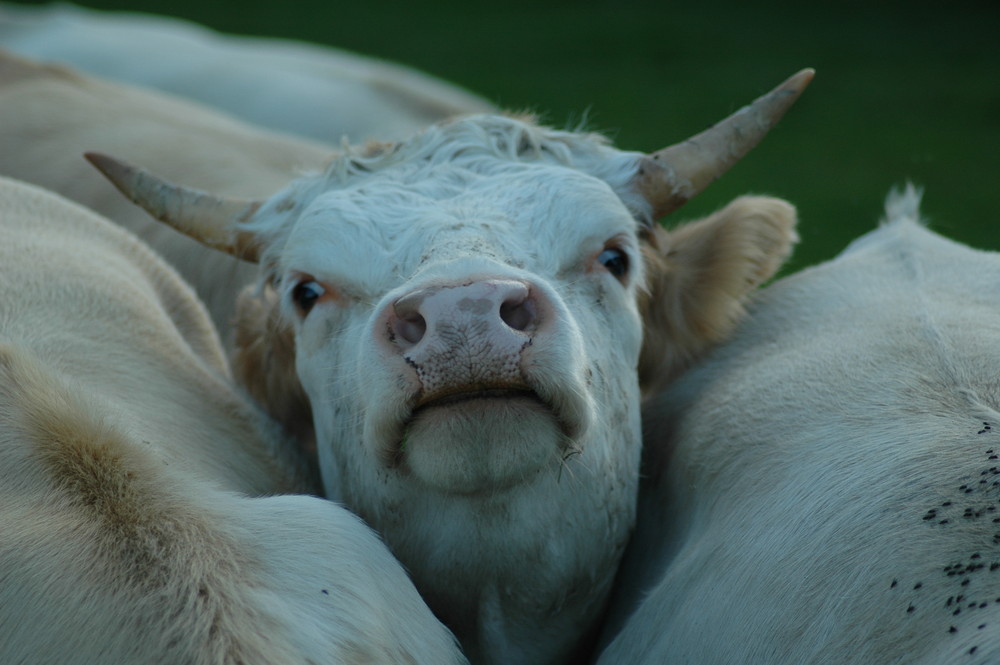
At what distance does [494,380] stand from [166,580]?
685 millimetres

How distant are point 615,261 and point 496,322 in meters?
0.81

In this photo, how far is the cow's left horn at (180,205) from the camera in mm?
3398

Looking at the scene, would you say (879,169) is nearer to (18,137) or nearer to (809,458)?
(18,137)

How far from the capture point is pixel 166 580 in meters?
2.03

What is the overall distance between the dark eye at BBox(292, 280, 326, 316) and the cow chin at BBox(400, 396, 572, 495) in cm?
62

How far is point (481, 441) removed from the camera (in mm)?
2348

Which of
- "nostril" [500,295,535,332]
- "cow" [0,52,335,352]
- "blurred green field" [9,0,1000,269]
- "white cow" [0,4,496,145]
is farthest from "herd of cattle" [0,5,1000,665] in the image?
"blurred green field" [9,0,1000,269]

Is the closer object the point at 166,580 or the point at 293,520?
the point at 166,580

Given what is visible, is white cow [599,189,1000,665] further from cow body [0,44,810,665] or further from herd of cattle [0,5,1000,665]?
cow body [0,44,810,665]

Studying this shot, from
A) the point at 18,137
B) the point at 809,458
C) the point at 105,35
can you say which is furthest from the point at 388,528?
the point at 105,35

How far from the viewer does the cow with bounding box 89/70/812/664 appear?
2316mm

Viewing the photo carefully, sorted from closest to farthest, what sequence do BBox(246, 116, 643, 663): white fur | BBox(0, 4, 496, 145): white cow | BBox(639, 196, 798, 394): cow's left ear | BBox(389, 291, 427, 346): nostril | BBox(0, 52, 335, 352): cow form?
BBox(389, 291, 427, 346): nostril, BBox(246, 116, 643, 663): white fur, BBox(639, 196, 798, 394): cow's left ear, BBox(0, 52, 335, 352): cow, BBox(0, 4, 496, 145): white cow

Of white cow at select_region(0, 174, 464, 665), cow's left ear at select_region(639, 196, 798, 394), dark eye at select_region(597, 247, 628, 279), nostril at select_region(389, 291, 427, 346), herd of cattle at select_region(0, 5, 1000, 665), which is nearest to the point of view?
white cow at select_region(0, 174, 464, 665)

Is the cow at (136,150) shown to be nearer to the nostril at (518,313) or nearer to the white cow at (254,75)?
the white cow at (254,75)
